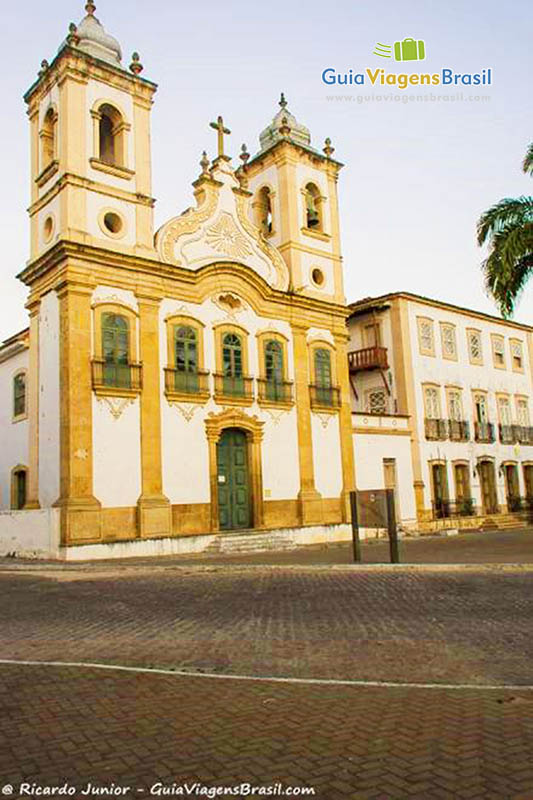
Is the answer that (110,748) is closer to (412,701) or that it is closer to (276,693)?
(276,693)

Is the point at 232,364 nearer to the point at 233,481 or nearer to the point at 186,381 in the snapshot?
the point at 186,381

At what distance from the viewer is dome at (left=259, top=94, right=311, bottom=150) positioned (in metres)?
28.8

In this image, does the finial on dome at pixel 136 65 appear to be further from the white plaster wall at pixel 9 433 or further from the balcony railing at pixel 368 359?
the balcony railing at pixel 368 359

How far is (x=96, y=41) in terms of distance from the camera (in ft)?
75.5

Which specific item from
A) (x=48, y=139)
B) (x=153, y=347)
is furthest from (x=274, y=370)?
(x=48, y=139)

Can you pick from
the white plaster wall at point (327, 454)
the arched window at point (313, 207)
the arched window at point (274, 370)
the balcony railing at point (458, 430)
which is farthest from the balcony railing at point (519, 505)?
the arched window at point (313, 207)

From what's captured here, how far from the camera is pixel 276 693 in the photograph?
5910mm

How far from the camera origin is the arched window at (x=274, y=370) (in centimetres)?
2495

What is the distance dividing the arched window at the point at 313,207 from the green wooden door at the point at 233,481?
10074 millimetres

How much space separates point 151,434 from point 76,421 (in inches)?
97.2

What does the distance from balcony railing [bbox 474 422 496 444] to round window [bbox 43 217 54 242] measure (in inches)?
870

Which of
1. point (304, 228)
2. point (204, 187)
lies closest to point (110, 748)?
point (204, 187)

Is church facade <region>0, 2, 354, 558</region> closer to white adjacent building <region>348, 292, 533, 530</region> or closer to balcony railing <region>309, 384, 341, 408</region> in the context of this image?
balcony railing <region>309, 384, 341, 408</region>

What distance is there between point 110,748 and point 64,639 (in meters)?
4.00
